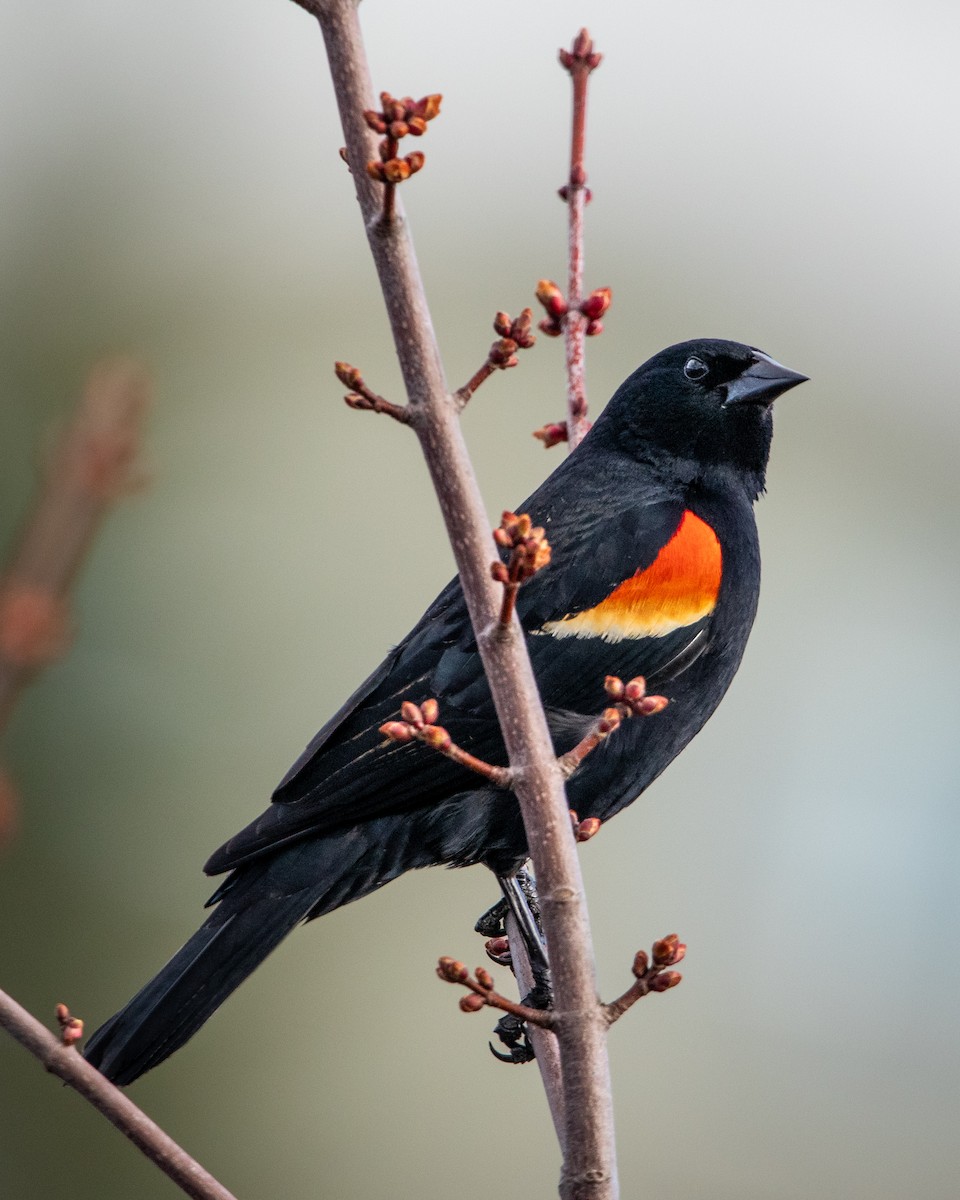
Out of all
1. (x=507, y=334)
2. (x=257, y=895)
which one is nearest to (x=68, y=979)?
(x=257, y=895)

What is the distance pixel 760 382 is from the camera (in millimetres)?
3564

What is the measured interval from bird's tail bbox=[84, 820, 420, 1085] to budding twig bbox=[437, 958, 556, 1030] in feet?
2.85

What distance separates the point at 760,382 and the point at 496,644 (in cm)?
201

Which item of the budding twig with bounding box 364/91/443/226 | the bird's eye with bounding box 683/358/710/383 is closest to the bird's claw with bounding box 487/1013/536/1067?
the bird's eye with bounding box 683/358/710/383

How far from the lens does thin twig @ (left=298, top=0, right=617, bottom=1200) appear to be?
68.5 inches

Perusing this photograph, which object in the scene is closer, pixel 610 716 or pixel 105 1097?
pixel 105 1097

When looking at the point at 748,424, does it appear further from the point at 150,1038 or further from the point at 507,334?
the point at 150,1038

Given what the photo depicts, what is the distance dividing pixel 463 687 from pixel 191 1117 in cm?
409

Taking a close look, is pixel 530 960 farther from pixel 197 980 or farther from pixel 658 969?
pixel 658 969

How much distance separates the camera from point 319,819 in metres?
2.83

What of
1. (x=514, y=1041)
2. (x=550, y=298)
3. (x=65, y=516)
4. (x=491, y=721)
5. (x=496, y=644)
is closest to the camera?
(x=496, y=644)

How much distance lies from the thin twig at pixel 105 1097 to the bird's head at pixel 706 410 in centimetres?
225

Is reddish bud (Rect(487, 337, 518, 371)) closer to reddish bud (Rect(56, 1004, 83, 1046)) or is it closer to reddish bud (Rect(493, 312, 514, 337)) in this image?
reddish bud (Rect(493, 312, 514, 337))

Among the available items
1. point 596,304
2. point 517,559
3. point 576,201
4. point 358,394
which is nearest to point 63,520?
point 358,394
